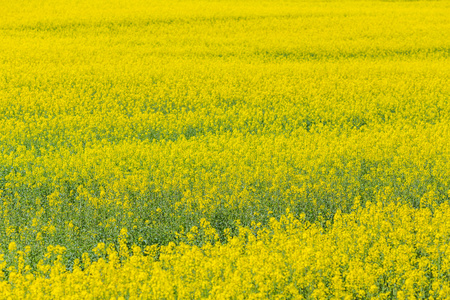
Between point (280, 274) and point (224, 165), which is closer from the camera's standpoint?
point (280, 274)

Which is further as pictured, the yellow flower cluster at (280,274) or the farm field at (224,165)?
the farm field at (224,165)

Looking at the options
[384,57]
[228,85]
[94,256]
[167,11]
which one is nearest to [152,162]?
[94,256]

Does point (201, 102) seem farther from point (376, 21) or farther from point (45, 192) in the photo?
point (376, 21)

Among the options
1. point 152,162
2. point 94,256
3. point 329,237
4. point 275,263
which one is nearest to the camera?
point 275,263

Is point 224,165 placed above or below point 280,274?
below

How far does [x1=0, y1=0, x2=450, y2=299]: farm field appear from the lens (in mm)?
4875

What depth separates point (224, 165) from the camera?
28.3 feet

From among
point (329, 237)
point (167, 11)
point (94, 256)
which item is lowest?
point (94, 256)

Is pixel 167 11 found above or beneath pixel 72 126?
above

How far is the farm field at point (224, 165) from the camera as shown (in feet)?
16.0

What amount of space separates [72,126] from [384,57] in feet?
43.7

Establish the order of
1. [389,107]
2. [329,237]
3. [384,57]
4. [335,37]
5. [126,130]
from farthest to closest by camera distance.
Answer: [335,37] < [384,57] < [389,107] < [126,130] < [329,237]

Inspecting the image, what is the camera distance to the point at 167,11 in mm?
25406

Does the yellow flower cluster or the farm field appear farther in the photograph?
the farm field
